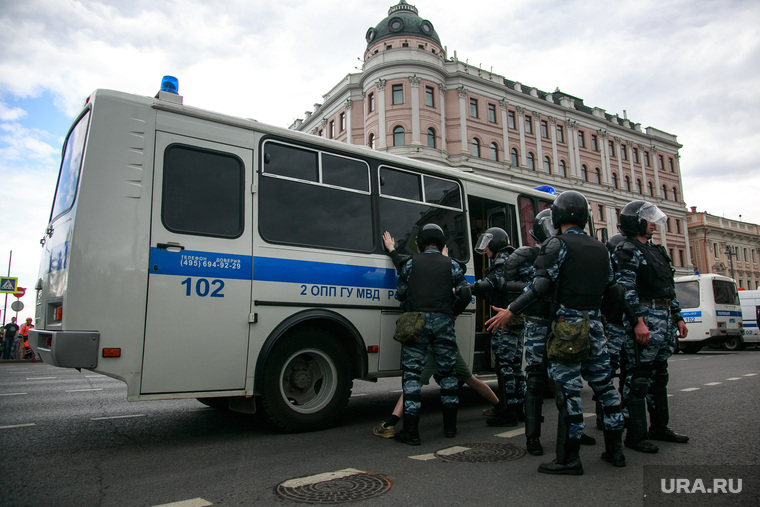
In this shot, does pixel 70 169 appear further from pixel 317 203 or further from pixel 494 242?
pixel 494 242

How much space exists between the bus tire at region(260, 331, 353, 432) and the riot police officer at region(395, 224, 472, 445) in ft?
2.54

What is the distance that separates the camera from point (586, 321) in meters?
3.84

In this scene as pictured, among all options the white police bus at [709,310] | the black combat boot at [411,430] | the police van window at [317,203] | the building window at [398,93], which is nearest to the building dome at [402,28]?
the building window at [398,93]

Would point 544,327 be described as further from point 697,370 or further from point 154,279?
point 697,370

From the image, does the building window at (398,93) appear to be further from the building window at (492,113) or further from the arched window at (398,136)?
the building window at (492,113)

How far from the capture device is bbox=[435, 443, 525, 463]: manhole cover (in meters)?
4.09


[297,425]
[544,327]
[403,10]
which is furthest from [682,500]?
[403,10]

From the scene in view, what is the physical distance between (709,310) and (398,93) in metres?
30.3

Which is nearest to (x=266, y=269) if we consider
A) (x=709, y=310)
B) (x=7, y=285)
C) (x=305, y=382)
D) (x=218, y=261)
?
(x=218, y=261)

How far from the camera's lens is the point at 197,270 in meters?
4.55

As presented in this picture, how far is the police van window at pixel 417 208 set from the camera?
6066 millimetres

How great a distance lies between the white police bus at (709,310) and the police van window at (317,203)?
16979 mm

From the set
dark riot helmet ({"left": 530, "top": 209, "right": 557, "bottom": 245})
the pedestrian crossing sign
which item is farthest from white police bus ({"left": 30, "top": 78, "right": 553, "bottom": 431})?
the pedestrian crossing sign

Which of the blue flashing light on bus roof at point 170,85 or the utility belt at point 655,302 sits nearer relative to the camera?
the utility belt at point 655,302
